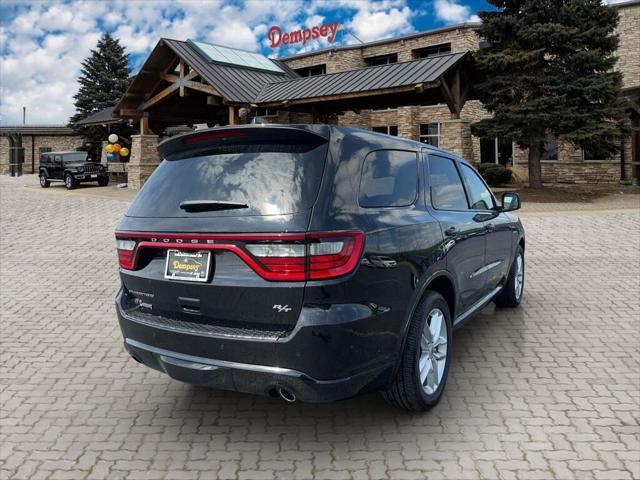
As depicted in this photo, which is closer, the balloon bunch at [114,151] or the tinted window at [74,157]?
the tinted window at [74,157]

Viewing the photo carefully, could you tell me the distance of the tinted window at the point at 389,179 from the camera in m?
3.32

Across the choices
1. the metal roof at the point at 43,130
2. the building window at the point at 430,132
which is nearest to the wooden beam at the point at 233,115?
the building window at the point at 430,132

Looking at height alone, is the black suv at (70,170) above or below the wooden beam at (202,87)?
below

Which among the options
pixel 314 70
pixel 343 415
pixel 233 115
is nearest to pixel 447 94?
pixel 233 115

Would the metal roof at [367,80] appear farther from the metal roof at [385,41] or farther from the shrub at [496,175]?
the metal roof at [385,41]

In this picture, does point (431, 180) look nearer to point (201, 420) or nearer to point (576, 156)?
point (201, 420)

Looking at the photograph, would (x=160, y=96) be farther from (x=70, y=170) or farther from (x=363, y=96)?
(x=363, y=96)

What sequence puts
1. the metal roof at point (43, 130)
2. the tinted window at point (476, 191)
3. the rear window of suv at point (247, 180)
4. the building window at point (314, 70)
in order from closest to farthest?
1. the rear window of suv at point (247, 180)
2. the tinted window at point (476, 191)
3. the building window at point (314, 70)
4. the metal roof at point (43, 130)

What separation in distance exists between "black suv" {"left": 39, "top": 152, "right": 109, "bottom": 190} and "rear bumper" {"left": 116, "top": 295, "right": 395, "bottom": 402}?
2755 centimetres

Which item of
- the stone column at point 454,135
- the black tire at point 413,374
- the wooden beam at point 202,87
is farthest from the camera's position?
the wooden beam at point 202,87

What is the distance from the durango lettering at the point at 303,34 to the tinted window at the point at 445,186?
3549 centimetres

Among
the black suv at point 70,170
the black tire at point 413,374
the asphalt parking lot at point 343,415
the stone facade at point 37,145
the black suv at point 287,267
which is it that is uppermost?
the stone facade at point 37,145

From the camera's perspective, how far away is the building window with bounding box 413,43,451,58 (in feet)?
110

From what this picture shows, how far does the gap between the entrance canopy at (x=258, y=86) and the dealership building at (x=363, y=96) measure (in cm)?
4
